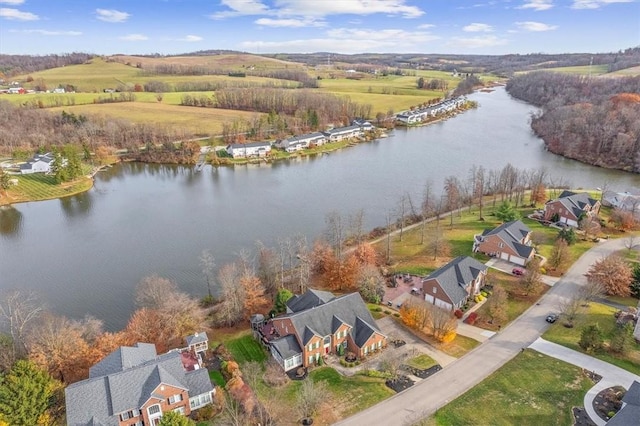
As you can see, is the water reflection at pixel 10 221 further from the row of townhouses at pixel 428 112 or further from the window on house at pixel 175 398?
the row of townhouses at pixel 428 112

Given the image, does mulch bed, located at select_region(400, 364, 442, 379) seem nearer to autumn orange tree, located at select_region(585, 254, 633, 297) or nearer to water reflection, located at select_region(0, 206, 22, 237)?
autumn orange tree, located at select_region(585, 254, 633, 297)

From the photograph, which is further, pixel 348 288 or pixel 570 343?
pixel 348 288

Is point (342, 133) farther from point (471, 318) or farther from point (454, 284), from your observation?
point (471, 318)

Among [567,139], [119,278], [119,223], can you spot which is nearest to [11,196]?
[119,223]

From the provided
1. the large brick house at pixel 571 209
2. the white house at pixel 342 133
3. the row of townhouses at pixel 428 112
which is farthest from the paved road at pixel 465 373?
the row of townhouses at pixel 428 112

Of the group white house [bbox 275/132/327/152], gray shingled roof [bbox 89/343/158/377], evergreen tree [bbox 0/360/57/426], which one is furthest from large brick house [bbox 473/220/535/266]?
white house [bbox 275/132/327/152]

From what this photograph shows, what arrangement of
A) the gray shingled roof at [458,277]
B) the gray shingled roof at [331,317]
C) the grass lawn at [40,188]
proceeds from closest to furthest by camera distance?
1. the gray shingled roof at [331,317]
2. the gray shingled roof at [458,277]
3. the grass lawn at [40,188]

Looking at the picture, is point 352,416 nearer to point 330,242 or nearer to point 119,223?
point 330,242
